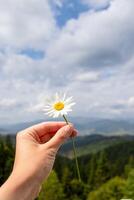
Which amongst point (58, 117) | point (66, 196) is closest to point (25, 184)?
point (58, 117)

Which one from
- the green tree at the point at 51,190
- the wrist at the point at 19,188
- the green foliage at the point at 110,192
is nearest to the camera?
the wrist at the point at 19,188

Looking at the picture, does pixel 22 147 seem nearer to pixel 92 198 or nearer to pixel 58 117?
pixel 58 117

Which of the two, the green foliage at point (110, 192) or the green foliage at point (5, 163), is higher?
the green foliage at point (5, 163)

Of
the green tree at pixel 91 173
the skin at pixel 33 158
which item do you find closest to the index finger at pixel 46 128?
the skin at pixel 33 158

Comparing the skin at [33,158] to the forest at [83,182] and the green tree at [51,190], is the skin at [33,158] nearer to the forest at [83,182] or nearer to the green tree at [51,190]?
the forest at [83,182]

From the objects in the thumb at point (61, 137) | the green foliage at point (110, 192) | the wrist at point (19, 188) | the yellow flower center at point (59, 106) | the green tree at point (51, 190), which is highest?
the yellow flower center at point (59, 106)

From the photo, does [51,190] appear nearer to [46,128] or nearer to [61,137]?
[46,128]

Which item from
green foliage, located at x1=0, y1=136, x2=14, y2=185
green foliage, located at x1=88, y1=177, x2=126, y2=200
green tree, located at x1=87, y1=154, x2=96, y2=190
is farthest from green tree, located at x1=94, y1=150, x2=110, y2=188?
green foliage, located at x1=0, y1=136, x2=14, y2=185

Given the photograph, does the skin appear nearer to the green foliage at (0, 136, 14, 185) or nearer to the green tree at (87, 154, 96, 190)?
the green foliage at (0, 136, 14, 185)

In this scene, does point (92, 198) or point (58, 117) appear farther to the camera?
point (92, 198)
